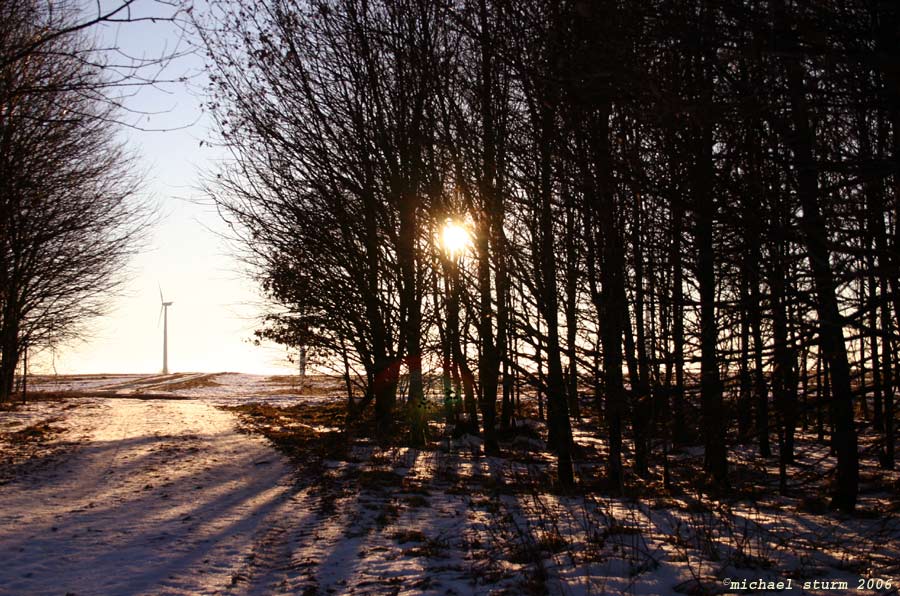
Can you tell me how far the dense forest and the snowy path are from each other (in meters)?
3.47

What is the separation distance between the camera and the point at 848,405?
27.3 feet

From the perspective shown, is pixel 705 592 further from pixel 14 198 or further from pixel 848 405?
pixel 14 198

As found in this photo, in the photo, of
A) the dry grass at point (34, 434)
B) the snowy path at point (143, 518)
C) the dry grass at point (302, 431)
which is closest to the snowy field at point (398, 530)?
the snowy path at point (143, 518)

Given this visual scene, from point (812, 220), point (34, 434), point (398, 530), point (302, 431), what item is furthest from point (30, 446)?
point (812, 220)

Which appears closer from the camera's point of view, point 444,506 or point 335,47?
point 444,506

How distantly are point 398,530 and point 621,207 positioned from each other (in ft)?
14.3

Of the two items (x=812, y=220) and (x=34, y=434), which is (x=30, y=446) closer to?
(x=34, y=434)

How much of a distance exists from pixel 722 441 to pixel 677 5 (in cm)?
349

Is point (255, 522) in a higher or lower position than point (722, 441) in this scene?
lower

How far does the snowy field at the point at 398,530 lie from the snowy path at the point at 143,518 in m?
0.03

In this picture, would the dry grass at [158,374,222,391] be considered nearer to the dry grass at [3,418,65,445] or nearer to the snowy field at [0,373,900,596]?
the dry grass at [3,418,65,445]

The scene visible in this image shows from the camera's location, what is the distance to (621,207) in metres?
6.93

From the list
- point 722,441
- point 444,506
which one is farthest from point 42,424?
point 722,441

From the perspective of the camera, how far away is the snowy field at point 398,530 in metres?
5.86
